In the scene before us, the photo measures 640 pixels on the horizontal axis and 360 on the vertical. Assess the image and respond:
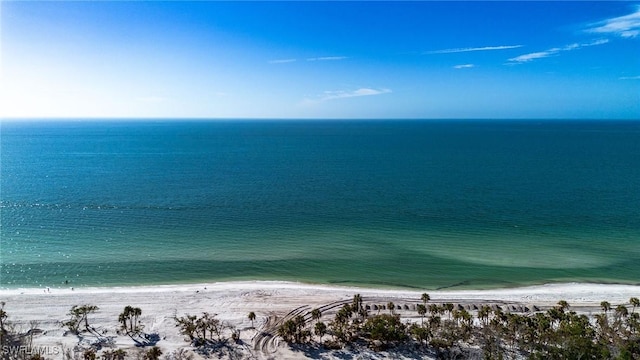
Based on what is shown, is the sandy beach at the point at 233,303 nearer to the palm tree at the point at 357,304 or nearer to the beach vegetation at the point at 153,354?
the beach vegetation at the point at 153,354

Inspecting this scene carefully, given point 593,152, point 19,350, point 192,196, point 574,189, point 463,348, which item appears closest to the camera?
point 19,350

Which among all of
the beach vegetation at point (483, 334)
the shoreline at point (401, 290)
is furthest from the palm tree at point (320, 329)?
the shoreline at point (401, 290)

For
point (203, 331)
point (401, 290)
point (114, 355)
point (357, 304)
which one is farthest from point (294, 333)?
point (401, 290)

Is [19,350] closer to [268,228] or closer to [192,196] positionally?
[268,228]

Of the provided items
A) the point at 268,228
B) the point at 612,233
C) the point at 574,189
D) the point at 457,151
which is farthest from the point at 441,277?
the point at 457,151

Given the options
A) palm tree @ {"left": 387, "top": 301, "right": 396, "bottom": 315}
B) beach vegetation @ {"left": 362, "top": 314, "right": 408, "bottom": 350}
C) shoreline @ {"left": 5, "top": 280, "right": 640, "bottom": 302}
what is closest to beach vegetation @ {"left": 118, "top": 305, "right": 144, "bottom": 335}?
shoreline @ {"left": 5, "top": 280, "right": 640, "bottom": 302}
